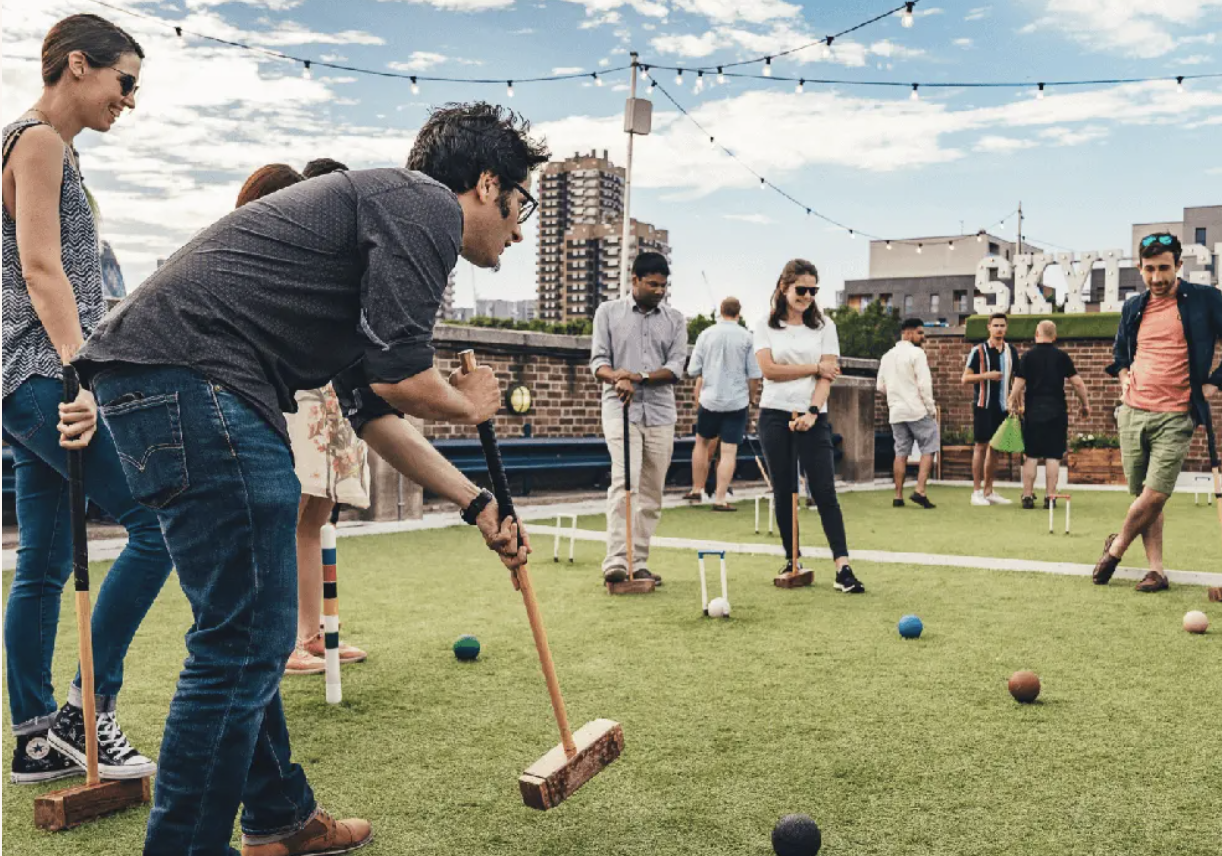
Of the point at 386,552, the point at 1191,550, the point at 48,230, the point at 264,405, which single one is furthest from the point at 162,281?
the point at 1191,550

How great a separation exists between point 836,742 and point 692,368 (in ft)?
26.3

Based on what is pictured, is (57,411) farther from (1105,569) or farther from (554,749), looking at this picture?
(1105,569)

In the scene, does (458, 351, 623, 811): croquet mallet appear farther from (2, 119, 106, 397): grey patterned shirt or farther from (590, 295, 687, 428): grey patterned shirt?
(590, 295, 687, 428): grey patterned shirt

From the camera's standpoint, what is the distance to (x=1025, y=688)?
387 centimetres

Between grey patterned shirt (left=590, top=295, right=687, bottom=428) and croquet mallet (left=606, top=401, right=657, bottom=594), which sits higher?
grey patterned shirt (left=590, top=295, right=687, bottom=428)

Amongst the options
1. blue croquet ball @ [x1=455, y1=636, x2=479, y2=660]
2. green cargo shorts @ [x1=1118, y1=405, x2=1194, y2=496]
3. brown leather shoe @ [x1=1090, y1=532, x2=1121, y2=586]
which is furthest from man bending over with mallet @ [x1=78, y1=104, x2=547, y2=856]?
brown leather shoe @ [x1=1090, y1=532, x2=1121, y2=586]

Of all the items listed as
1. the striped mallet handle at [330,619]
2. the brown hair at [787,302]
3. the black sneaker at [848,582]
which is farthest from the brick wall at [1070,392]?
the striped mallet handle at [330,619]

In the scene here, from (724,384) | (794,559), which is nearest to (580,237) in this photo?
(724,384)

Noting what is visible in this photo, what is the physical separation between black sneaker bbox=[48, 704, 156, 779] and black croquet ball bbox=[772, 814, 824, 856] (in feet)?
5.39

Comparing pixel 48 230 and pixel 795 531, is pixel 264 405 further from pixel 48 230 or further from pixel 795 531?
pixel 795 531

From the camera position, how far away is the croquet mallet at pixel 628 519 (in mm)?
6258

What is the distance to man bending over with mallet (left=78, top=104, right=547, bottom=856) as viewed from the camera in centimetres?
203

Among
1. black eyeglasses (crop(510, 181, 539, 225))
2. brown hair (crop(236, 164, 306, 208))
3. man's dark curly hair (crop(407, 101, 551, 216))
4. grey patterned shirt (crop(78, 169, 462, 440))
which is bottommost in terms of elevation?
grey patterned shirt (crop(78, 169, 462, 440))

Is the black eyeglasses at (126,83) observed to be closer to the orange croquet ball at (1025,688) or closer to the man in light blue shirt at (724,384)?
the orange croquet ball at (1025,688)
